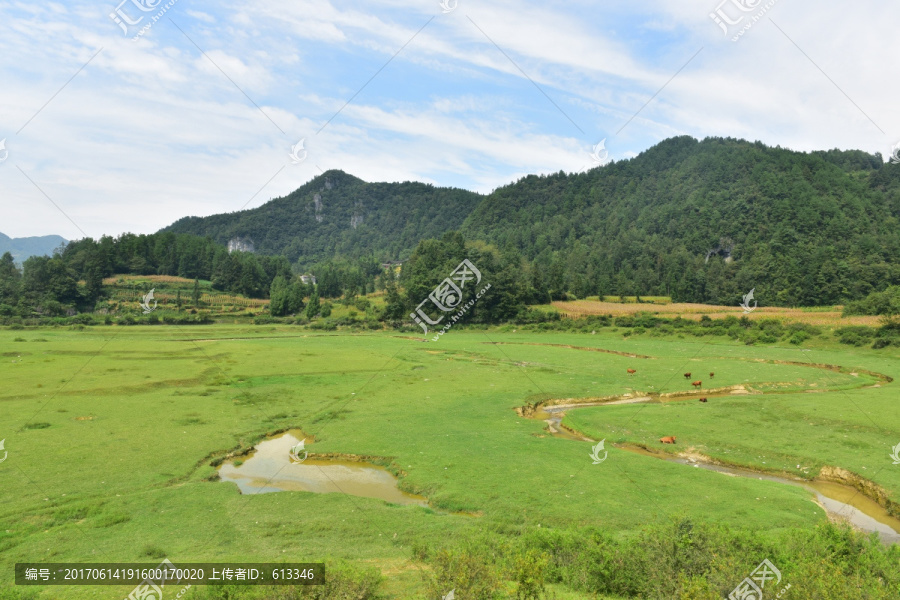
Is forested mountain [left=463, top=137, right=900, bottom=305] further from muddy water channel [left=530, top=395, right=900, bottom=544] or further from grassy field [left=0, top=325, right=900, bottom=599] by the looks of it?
muddy water channel [left=530, top=395, right=900, bottom=544]

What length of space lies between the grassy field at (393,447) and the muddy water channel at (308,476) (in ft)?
2.41

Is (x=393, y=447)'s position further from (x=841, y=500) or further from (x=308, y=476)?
(x=841, y=500)

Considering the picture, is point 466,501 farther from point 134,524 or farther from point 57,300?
point 57,300

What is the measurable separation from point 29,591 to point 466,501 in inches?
424

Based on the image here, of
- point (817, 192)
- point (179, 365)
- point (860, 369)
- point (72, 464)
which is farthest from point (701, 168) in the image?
point (72, 464)

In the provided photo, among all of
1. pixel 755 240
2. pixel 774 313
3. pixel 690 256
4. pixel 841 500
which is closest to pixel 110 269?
pixel 774 313

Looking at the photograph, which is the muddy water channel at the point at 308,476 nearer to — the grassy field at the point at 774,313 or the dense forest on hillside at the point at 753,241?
the grassy field at the point at 774,313

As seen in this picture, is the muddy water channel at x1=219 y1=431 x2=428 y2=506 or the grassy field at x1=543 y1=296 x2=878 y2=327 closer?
the muddy water channel at x1=219 y1=431 x2=428 y2=506

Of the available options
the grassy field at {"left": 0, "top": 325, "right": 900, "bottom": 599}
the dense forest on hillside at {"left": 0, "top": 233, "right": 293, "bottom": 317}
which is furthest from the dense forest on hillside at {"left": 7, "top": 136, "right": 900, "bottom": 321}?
the grassy field at {"left": 0, "top": 325, "right": 900, "bottom": 599}

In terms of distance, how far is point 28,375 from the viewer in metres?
33.4

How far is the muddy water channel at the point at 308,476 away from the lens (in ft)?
57.2

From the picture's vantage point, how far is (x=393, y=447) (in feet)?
70.0

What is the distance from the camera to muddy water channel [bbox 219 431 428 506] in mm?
17422

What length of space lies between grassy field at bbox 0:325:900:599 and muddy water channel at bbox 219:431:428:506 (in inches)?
28.9
